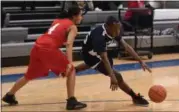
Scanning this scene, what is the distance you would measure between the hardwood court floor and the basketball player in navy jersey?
0.30m

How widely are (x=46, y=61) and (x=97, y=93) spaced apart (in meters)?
1.23

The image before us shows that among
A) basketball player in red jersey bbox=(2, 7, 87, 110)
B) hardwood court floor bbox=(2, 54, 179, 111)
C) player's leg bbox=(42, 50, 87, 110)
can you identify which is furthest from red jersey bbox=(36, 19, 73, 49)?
hardwood court floor bbox=(2, 54, 179, 111)

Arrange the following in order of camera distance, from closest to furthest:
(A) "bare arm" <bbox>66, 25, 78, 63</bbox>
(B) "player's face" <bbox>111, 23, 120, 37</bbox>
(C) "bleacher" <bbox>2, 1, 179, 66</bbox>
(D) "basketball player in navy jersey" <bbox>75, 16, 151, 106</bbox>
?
1. (A) "bare arm" <bbox>66, 25, 78, 63</bbox>
2. (D) "basketball player in navy jersey" <bbox>75, 16, 151, 106</bbox>
3. (B) "player's face" <bbox>111, 23, 120, 37</bbox>
4. (C) "bleacher" <bbox>2, 1, 179, 66</bbox>

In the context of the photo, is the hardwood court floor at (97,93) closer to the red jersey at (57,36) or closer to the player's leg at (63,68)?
the player's leg at (63,68)

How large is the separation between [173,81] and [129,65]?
199 centimetres

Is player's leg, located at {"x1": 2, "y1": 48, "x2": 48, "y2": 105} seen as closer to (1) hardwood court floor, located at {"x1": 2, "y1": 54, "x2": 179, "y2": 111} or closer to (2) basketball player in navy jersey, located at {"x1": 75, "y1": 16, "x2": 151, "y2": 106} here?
(1) hardwood court floor, located at {"x1": 2, "y1": 54, "x2": 179, "y2": 111}

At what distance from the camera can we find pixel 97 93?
19.3 ft

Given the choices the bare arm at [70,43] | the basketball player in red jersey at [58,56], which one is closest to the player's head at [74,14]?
the basketball player in red jersey at [58,56]

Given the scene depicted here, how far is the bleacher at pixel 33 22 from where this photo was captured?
9.17m

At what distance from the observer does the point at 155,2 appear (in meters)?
12.5

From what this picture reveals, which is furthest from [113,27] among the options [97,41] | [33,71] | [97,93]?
[97,93]

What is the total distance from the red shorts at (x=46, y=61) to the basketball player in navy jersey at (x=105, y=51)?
0.44 metres

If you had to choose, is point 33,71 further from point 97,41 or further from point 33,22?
point 33,22

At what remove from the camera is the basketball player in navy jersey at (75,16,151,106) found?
16.0 feet
